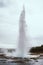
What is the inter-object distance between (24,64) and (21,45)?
43.5 ft

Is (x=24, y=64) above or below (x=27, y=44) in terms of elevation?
below

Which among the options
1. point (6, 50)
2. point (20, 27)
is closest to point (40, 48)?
point (6, 50)

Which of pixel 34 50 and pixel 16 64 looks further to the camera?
pixel 34 50

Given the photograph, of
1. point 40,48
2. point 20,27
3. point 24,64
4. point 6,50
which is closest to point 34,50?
point 40,48

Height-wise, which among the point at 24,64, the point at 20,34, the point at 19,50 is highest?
the point at 20,34

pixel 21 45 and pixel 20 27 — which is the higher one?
pixel 20 27

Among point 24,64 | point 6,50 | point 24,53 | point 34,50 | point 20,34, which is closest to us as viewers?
point 24,64

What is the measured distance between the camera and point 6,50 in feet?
158

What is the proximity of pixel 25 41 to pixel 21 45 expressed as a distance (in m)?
0.89

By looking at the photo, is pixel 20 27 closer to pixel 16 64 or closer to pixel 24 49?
pixel 24 49

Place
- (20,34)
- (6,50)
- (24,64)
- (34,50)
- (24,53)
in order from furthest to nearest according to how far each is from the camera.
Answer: (34,50) < (6,50) < (20,34) < (24,53) < (24,64)

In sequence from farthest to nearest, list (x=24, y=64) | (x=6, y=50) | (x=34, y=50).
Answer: (x=34, y=50) → (x=6, y=50) → (x=24, y=64)

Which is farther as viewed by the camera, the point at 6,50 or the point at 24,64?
the point at 6,50

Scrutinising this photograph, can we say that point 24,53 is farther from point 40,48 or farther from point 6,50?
point 40,48
